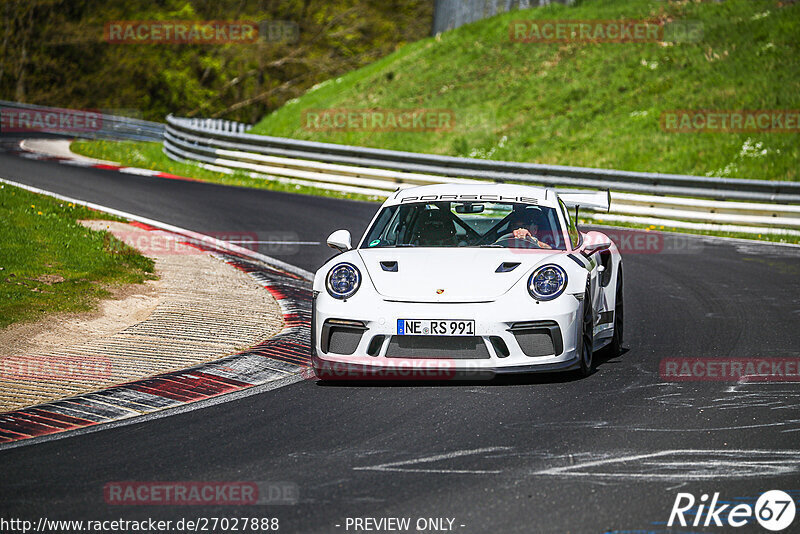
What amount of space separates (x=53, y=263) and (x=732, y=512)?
809cm

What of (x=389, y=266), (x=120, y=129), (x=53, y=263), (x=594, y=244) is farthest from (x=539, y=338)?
(x=120, y=129)

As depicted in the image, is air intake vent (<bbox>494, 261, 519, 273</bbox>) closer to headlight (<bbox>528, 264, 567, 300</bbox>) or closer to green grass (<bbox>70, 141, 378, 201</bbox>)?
headlight (<bbox>528, 264, 567, 300</bbox>)

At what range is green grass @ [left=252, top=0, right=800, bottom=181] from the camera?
24.2 metres

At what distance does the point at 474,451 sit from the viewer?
18.7 ft

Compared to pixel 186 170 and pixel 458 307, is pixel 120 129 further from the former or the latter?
pixel 458 307

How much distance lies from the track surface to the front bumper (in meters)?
0.19

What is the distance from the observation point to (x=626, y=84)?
28.3 metres

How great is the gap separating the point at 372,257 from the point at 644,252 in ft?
28.7

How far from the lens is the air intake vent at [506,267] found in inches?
289

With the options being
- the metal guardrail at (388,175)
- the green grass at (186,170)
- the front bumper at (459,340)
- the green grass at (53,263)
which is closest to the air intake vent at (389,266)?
the front bumper at (459,340)

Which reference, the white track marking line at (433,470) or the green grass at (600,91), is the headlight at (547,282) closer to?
the white track marking line at (433,470)

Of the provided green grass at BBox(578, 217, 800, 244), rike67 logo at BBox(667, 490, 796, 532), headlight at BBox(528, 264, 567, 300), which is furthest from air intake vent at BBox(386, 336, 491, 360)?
green grass at BBox(578, 217, 800, 244)

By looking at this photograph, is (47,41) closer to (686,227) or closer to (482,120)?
(482,120)

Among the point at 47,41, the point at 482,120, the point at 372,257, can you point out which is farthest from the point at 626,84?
the point at 47,41
